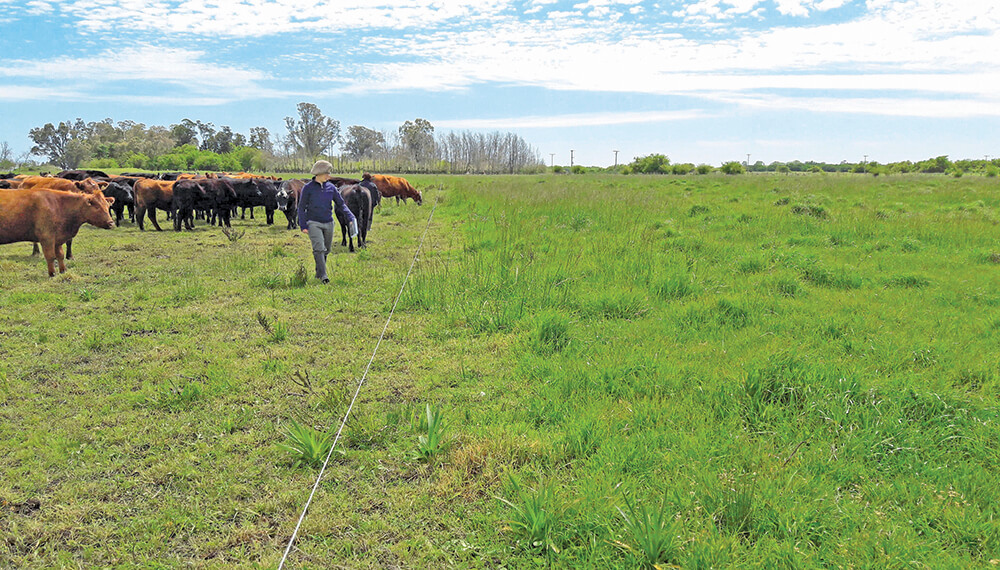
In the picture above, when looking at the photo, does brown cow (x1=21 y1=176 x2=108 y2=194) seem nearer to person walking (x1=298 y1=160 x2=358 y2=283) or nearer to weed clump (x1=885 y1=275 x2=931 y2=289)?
person walking (x1=298 y1=160 x2=358 y2=283)

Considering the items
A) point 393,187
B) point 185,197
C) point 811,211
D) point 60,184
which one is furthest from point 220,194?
point 811,211

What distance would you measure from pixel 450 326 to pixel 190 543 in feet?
12.4

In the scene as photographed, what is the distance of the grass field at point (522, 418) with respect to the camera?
266 centimetres

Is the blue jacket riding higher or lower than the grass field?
higher

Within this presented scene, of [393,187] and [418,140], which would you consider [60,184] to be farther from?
[418,140]

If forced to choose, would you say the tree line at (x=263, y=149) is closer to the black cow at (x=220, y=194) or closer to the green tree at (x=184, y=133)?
the green tree at (x=184, y=133)

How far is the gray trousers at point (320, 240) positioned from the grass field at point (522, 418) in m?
0.45

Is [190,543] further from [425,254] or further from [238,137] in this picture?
[238,137]

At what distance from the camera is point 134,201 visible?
17688 mm

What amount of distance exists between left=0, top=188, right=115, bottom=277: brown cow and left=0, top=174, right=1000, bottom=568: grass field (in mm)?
1157

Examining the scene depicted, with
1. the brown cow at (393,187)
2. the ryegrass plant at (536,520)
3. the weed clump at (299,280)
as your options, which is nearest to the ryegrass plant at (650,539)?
the ryegrass plant at (536,520)

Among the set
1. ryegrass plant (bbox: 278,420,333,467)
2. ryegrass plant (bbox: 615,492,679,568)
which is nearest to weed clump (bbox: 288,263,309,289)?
ryegrass plant (bbox: 278,420,333,467)

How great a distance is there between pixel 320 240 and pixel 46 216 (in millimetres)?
4667

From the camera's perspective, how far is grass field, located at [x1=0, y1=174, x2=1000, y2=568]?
2.66m
